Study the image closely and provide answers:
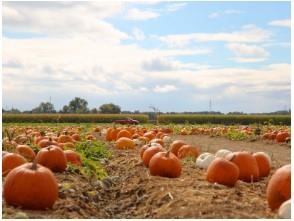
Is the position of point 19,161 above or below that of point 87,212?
above

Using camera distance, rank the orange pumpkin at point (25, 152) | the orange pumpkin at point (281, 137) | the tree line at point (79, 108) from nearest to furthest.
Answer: the orange pumpkin at point (25, 152), the orange pumpkin at point (281, 137), the tree line at point (79, 108)

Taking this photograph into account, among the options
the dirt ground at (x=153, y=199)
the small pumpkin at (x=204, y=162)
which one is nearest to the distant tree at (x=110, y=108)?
the small pumpkin at (x=204, y=162)

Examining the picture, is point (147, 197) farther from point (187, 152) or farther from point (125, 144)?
point (125, 144)

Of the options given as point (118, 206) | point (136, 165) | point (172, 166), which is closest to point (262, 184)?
point (172, 166)

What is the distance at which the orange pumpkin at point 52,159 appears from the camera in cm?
646

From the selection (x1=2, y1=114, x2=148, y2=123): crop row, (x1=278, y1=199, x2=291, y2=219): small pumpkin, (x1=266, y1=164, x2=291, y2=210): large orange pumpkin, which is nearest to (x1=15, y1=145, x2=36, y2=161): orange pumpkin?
(x1=266, y1=164, x2=291, y2=210): large orange pumpkin

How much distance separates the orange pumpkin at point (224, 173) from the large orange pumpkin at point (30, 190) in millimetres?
2146

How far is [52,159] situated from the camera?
647 cm

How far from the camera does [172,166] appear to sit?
22.2ft

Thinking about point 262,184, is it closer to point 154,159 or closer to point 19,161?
point 154,159

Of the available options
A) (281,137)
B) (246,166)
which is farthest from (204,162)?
(281,137)

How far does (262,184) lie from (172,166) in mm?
1133

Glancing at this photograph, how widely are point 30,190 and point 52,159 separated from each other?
200 centimetres

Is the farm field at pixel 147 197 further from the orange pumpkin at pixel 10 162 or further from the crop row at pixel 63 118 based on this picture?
the crop row at pixel 63 118
